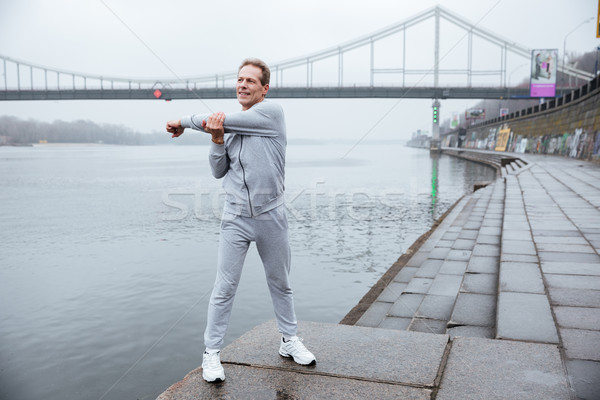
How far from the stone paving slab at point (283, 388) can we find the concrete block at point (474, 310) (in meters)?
1.29

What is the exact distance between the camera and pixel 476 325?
351 cm

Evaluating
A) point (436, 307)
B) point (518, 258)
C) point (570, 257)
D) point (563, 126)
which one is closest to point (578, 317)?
point (436, 307)

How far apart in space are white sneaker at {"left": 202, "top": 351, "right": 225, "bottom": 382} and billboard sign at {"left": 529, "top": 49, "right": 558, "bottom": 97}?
1534 inches

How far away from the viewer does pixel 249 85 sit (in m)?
2.62

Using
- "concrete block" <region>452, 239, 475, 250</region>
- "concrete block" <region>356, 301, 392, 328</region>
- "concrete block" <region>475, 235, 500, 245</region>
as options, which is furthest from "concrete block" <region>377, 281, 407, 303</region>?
"concrete block" <region>475, 235, 500, 245</region>

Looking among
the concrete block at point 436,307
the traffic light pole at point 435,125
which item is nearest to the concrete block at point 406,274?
the concrete block at point 436,307

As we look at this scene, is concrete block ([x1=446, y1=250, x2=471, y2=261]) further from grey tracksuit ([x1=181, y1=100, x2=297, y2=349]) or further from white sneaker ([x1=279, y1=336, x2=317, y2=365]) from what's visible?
grey tracksuit ([x1=181, y1=100, x2=297, y2=349])

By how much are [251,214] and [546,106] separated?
3613 centimetres

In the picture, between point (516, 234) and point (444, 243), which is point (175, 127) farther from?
point (444, 243)

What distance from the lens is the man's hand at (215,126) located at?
8.07ft

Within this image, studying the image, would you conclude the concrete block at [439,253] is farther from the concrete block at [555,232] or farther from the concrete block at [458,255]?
the concrete block at [555,232]

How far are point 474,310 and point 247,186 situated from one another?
2.15 metres

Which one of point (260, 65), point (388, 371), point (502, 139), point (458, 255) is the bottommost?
point (458, 255)

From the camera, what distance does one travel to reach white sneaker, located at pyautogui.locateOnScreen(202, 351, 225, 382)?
2.57 meters
